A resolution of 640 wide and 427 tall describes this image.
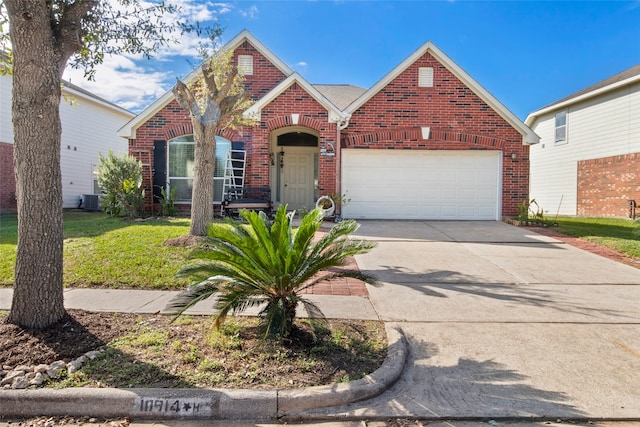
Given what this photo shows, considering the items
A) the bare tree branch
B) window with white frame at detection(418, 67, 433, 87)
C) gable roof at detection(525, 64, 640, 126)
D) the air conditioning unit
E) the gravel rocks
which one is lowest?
the gravel rocks

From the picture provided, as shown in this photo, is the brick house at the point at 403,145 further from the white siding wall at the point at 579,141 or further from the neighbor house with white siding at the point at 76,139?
the neighbor house with white siding at the point at 76,139

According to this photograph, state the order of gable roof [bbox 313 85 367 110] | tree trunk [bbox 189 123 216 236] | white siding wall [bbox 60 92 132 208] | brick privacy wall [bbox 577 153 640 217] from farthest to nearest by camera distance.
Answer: white siding wall [bbox 60 92 132 208]
brick privacy wall [bbox 577 153 640 217]
gable roof [bbox 313 85 367 110]
tree trunk [bbox 189 123 216 236]

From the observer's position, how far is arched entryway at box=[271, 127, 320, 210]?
1473 centimetres

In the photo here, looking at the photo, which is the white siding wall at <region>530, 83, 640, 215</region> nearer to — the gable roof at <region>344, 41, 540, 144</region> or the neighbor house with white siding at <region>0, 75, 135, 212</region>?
the gable roof at <region>344, 41, 540, 144</region>

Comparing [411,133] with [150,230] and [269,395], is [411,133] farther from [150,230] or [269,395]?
[269,395]

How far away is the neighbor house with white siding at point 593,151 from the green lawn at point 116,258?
53.9ft

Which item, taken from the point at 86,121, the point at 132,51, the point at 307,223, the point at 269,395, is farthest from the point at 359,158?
the point at 86,121

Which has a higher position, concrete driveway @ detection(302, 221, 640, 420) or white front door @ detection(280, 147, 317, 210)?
white front door @ detection(280, 147, 317, 210)

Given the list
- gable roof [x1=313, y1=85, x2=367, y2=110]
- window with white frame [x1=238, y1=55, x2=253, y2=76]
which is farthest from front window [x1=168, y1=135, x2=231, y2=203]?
gable roof [x1=313, y1=85, x2=367, y2=110]

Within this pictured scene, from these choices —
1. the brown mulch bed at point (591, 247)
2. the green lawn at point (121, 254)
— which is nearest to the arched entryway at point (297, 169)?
the green lawn at point (121, 254)

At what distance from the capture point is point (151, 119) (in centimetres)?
1277

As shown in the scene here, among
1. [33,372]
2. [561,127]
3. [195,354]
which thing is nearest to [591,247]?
[195,354]

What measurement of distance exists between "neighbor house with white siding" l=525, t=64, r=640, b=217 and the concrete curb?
16954mm

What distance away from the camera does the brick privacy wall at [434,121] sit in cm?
1245
